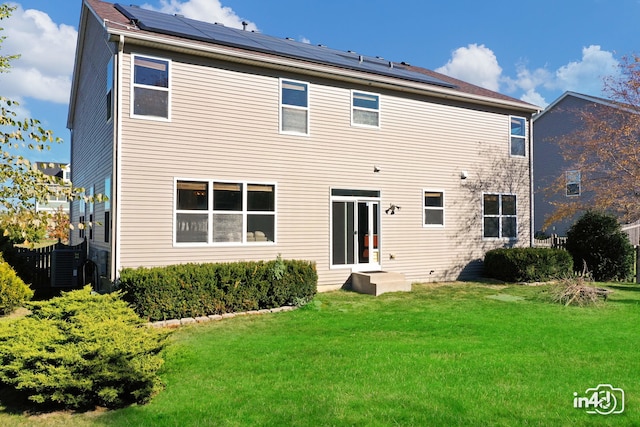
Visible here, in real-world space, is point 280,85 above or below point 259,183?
above

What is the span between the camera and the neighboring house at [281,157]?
9359 millimetres

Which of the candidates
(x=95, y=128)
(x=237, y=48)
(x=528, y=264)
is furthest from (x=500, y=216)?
(x=95, y=128)

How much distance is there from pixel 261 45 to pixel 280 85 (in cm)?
140

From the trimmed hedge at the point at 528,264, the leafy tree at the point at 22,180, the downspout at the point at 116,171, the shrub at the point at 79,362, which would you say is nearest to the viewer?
the leafy tree at the point at 22,180

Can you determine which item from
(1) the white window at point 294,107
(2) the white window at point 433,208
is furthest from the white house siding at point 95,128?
(2) the white window at point 433,208

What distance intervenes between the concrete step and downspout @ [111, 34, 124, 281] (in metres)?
5.67

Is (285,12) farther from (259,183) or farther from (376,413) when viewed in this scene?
(376,413)

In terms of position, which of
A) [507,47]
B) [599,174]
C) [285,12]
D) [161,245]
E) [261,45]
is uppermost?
[285,12]

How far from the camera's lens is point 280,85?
35.8 ft

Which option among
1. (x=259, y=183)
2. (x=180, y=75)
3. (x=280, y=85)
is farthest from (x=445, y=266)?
(x=180, y=75)

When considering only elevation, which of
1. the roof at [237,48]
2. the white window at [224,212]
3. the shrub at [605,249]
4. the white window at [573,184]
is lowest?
the shrub at [605,249]

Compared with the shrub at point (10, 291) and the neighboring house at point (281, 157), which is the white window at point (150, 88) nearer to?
the neighboring house at point (281, 157)

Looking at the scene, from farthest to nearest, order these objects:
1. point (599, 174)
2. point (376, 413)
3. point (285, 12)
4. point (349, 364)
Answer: point (599, 174) → point (285, 12) → point (349, 364) → point (376, 413)

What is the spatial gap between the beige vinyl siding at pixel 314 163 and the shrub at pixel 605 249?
1.90 metres
